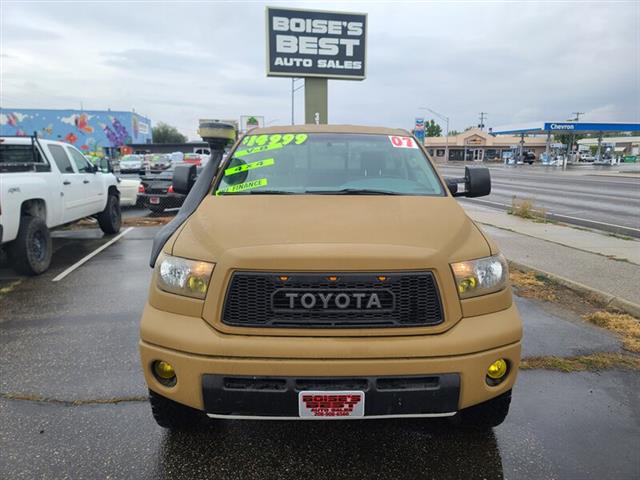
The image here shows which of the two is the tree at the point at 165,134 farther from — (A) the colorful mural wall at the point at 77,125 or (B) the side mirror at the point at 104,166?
(B) the side mirror at the point at 104,166

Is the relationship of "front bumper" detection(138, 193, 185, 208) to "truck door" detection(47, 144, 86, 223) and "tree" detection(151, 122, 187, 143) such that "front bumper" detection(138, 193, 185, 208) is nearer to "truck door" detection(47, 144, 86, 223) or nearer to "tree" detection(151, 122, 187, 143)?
"truck door" detection(47, 144, 86, 223)

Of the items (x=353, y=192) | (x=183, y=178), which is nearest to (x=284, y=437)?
(x=353, y=192)

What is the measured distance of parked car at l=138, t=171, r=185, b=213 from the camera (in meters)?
12.7

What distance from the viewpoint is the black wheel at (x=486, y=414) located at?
8.93 ft

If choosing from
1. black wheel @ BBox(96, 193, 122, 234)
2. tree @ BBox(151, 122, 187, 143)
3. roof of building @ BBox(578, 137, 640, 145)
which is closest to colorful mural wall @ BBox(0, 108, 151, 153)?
tree @ BBox(151, 122, 187, 143)

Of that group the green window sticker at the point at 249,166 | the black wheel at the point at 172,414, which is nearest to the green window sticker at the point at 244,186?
the green window sticker at the point at 249,166

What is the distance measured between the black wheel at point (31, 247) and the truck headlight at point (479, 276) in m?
6.04

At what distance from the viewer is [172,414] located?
8.96 feet

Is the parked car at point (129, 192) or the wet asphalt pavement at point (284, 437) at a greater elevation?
the parked car at point (129, 192)

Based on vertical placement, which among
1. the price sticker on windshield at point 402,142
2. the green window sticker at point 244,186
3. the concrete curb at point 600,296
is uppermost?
the price sticker on windshield at point 402,142

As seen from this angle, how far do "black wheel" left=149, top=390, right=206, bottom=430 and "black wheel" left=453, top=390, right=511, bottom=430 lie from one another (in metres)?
1.55

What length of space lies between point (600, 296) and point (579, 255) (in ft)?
7.89

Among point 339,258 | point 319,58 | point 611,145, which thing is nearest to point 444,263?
point 339,258

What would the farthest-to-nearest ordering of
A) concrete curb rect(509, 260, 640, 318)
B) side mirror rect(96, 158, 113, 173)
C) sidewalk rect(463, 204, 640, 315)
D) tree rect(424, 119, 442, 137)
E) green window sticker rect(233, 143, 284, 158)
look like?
tree rect(424, 119, 442, 137) → side mirror rect(96, 158, 113, 173) → sidewalk rect(463, 204, 640, 315) → concrete curb rect(509, 260, 640, 318) → green window sticker rect(233, 143, 284, 158)
